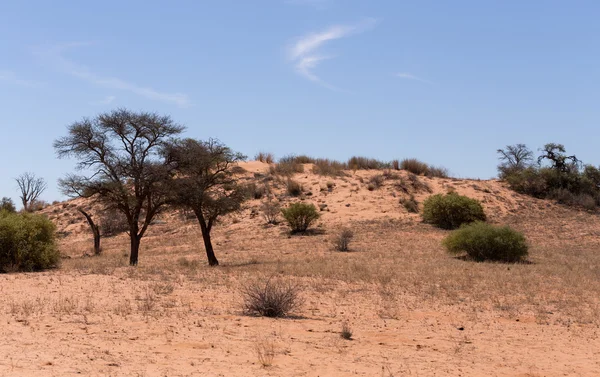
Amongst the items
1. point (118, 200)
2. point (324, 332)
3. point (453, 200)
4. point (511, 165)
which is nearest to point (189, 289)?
point (324, 332)

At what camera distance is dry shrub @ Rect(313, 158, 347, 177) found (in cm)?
5103

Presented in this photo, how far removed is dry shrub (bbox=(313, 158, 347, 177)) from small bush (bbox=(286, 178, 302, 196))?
432cm

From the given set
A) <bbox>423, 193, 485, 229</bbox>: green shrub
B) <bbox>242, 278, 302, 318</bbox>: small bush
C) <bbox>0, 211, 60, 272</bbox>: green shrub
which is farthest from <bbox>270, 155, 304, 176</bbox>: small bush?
<bbox>242, 278, 302, 318</bbox>: small bush

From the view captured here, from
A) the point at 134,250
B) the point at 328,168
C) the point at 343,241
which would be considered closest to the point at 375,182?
the point at 328,168

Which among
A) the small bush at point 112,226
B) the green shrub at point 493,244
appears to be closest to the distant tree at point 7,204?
→ the small bush at point 112,226

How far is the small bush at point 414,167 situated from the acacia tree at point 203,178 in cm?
2869

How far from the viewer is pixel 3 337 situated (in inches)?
370

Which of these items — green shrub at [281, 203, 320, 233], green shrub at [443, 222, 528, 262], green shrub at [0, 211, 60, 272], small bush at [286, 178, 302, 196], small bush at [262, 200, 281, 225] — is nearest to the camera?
green shrub at [0, 211, 60, 272]

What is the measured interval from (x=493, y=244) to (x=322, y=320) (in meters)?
16.8

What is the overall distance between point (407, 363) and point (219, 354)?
2.84 metres

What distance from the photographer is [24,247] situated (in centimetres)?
2139

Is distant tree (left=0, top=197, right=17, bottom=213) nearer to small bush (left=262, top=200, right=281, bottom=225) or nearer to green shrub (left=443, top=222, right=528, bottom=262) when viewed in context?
small bush (left=262, top=200, right=281, bottom=225)

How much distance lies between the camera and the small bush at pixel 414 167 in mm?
52906

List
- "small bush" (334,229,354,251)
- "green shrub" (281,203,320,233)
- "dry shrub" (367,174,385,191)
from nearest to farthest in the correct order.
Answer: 1. "small bush" (334,229,354,251)
2. "green shrub" (281,203,320,233)
3. "dry shrub" (367,174,385,191)
